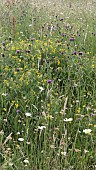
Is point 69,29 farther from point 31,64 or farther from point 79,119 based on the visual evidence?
point 79,119

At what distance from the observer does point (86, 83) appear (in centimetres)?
296

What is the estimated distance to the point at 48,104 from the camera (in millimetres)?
2312

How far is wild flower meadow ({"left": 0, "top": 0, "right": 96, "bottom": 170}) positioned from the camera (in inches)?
74.7

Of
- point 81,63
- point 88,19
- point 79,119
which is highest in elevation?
point 88,19

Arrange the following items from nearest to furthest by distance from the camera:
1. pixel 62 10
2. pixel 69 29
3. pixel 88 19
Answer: pixel 69 29
pixel 88 19
pixel 62 10

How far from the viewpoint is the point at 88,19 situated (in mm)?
5375

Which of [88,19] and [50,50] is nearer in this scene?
→ [50,50]

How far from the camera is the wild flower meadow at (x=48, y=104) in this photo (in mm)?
1896

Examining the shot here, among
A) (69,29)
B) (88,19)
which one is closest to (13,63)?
(69,29)

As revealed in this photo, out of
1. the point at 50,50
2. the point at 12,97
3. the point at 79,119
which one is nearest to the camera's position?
the point at 79,119

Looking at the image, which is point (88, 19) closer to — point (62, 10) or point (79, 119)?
point (62, 10)

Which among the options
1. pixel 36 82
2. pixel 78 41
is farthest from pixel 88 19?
pixel 36 82

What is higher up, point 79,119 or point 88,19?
point 88,19

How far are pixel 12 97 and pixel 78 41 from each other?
1.70m
